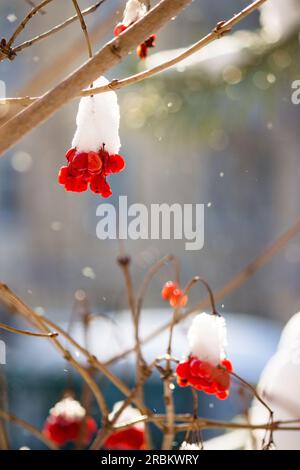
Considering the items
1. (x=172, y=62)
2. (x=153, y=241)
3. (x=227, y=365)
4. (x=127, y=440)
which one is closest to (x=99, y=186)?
(x=172, y=62)

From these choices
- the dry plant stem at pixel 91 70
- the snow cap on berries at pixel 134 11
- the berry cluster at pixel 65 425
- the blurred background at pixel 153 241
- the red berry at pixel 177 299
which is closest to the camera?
the dry plant stem at pixel 91 70

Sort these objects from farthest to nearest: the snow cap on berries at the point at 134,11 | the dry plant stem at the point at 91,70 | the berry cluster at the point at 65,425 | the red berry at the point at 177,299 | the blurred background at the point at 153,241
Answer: the blurred background at the point at 153,241 → the berry cluster at the point at 65,425 → the red berry at the point at 177,299 → the snow cap on berries at the point at 134,11 → the dry plant stem at the point at 91,70

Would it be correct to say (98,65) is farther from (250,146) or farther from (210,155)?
(250,146)

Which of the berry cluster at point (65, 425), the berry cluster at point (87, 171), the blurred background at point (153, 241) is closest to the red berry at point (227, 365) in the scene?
the berry cluster at point (87, 171)

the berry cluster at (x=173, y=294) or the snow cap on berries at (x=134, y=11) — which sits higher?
the snow cap on berries at (x=134, y=11)

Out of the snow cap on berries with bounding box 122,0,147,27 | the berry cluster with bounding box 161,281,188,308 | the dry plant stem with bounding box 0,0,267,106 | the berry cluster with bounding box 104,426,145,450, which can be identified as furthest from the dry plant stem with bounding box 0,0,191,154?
the berry cluster with bounding box 104,426,145,450

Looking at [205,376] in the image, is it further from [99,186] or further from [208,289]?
[99,186]

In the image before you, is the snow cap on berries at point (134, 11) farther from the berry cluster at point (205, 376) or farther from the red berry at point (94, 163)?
the berry cluster at point (205, 376)

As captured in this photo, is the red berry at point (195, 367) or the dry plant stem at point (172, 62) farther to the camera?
the red berry at point (195, 367)

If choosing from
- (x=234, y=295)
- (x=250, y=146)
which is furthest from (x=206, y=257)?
(x=250, y=146)
